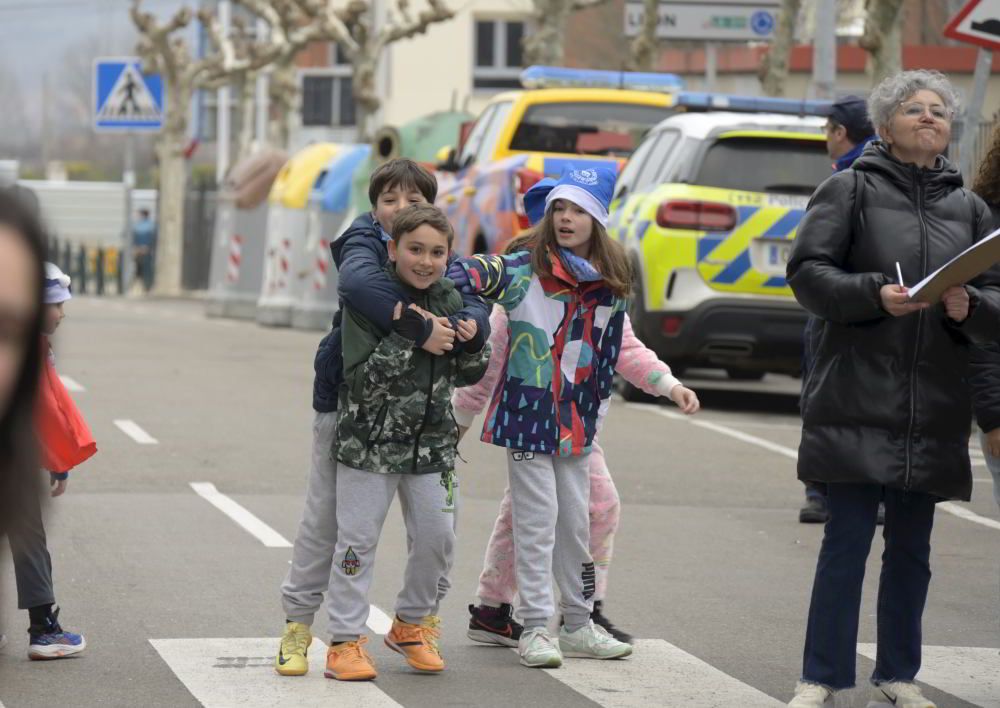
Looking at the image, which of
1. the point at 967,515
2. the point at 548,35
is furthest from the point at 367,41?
the point at 967,515

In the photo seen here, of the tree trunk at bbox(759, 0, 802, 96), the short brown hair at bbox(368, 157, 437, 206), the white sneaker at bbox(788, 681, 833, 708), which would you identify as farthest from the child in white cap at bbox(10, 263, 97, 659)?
the tree trunk at bbox(759, 0, 802, 96)

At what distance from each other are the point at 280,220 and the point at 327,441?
21.4 meters

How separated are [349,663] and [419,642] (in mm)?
259

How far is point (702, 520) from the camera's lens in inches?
387

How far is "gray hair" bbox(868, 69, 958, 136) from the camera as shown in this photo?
5.52m

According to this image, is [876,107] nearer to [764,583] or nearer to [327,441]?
[327,441]

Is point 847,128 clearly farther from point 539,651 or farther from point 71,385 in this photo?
point 71,385

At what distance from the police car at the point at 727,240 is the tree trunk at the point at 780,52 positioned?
1311 centimetres

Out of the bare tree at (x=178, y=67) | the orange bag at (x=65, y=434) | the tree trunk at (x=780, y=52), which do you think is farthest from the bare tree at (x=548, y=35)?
the orange bag at (x=65, y=434)

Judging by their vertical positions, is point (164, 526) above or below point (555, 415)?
below

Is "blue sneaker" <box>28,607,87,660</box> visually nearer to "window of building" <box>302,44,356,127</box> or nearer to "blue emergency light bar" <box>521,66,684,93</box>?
"blue emergency light bar" <box>521,66,684,93</box>

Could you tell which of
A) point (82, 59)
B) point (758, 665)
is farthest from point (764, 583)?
point (82, 59)

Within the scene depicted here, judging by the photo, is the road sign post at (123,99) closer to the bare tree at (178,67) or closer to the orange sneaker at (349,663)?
the bare tree at (178,67)

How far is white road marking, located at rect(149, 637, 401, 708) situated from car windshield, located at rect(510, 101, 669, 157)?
11.2 metres
